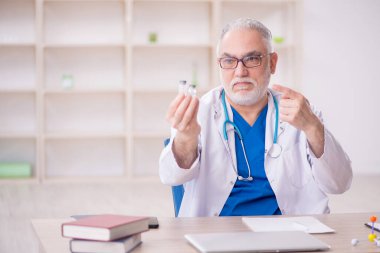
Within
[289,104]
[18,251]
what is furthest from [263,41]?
[18,251]

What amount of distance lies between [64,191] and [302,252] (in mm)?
4602

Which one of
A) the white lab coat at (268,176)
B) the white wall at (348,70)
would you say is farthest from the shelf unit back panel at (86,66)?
the white lab coat at (268,176)

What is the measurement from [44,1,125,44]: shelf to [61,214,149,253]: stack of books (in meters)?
5.20

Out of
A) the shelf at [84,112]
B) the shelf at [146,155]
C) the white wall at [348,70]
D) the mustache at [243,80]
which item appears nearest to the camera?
the mustache at [243,80]

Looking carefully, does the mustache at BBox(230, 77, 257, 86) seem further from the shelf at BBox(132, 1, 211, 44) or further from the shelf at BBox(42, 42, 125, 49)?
the shelf at BBox(132, 1, 211, 44)

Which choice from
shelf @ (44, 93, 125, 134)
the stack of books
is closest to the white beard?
the stack of books

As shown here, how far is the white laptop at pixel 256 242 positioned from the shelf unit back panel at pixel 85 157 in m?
5.21

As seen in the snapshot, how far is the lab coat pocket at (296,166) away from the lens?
237 cm

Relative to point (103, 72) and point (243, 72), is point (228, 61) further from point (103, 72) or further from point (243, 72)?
point (103, 72)

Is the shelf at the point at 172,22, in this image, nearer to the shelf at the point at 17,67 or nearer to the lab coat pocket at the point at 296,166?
the shelf at the point at 17,67

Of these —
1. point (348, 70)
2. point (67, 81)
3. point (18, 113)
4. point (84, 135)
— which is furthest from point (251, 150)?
point (348, 70)

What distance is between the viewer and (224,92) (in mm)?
2607

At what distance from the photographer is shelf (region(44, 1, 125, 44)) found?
261 inches

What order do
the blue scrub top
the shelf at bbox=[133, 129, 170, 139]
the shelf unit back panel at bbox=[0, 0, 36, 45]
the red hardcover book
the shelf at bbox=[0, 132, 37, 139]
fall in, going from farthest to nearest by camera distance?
1. the shelf unit back panel at bbox=[0, 0, 36, 45]
2. the shelf at bbox=[133, 129, 170, 139]
3. the shelf at bbox=[0, 132, 37, 139]
4. the blue scrub top
5. the red hardcover book
